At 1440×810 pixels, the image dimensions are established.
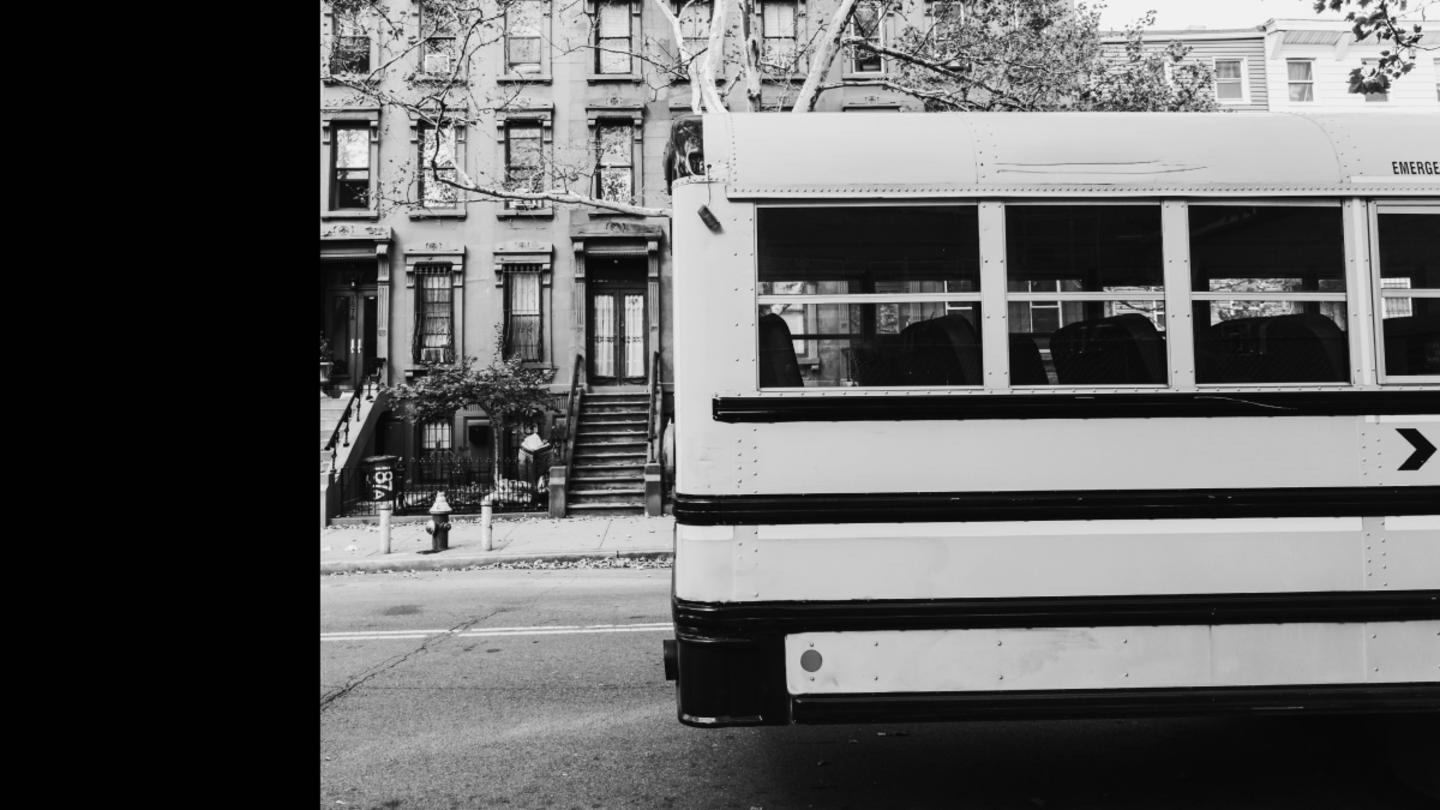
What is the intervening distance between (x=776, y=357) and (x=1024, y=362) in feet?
3.34

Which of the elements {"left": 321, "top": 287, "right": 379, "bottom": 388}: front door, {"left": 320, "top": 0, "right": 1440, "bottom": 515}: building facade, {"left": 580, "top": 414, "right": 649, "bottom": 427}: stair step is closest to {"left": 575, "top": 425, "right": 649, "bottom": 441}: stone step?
{"left": 580, "top": 414, "right": 649, "bottom": 427}: stair step

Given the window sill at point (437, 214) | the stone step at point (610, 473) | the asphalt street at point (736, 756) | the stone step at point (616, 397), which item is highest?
the window sill at point (437, 214)

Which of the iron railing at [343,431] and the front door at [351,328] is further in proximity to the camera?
the front door at [351,328]

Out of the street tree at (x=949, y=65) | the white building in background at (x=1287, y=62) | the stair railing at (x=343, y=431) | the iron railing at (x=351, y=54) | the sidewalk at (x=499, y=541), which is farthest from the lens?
the white building in background at (x=1287, y=62)

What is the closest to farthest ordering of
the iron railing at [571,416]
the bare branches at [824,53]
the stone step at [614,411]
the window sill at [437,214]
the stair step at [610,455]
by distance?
the bare branches at [824,53] < the stair step at [610,455] < the iron railing at [571,416] < the stone step at [614,411] < the window sill at [437,214]

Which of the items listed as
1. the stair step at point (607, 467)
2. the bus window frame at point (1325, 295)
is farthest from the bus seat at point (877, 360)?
the stair step at point (607, 467)

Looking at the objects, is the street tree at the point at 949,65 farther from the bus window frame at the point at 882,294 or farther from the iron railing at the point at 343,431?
the bus window frame at the point at 882,294

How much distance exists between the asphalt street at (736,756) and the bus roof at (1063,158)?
2674 mm

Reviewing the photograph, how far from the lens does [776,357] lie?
352cm

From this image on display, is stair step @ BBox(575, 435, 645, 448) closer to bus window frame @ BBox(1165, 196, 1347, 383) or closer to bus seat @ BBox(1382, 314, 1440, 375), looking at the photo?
bus window frame @ BBox(1165, 196, 1347, 383)

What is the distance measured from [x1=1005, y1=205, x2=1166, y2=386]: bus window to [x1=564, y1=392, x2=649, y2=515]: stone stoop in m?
12.2

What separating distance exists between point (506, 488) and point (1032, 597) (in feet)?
45.7

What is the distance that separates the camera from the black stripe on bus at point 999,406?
136 inches
